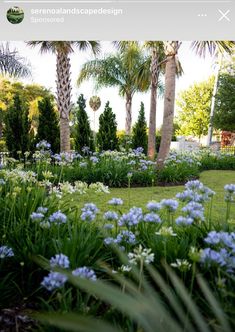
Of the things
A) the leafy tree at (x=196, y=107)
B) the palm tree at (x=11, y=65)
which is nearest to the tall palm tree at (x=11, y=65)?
the palm tree at (x=11, y=65)

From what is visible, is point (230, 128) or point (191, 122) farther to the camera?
point (191, 122)

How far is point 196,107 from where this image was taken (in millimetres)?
45156

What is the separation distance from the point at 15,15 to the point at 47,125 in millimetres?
9341

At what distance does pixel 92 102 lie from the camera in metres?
34.2

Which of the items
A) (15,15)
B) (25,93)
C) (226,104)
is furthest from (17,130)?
(25,93)

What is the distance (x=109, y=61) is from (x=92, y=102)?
8287 millimetres

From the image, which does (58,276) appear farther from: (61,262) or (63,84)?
(63,84)

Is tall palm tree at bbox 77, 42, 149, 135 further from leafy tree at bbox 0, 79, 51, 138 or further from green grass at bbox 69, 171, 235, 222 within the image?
green grass at bbox 69, 171, 235, 222

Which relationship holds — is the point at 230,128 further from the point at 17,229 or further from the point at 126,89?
the point at 17,229

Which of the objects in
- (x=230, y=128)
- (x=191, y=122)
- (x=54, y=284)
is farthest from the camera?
(x=191, y=122)

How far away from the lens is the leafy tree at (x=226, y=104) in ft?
63.3

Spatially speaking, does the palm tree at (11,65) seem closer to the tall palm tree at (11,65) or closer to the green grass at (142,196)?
the tall palm tree at (11,65)

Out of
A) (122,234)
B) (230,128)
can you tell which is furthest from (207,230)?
(230,128)

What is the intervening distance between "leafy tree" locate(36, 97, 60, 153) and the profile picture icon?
30.3 ft
